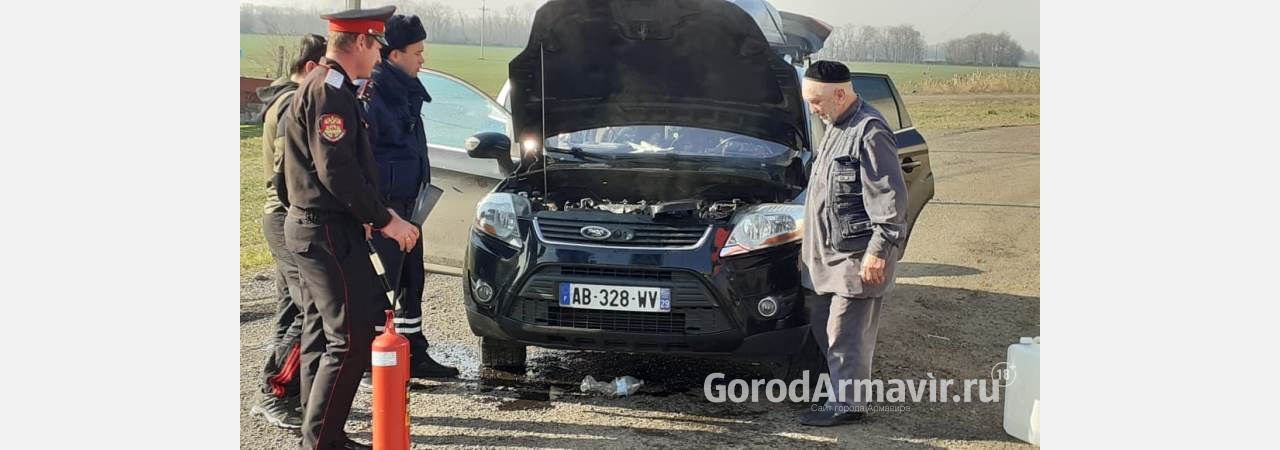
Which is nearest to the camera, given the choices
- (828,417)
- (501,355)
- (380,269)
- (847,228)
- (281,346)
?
(847,228)

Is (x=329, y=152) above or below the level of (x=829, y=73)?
below

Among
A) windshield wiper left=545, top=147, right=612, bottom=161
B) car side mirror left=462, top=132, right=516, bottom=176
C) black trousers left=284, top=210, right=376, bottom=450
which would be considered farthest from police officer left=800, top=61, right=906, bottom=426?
black trousers left=284, top=210, right=376, bottom=450

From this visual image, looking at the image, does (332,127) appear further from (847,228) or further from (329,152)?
(847,228)

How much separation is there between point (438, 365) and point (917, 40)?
2.81 metres

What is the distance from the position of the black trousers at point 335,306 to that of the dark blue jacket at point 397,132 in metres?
0.90

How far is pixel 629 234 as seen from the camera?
539 centimetres

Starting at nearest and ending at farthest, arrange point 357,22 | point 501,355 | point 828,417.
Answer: point 357,22, point 828,417, point 501,355

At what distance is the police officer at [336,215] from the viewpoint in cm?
467

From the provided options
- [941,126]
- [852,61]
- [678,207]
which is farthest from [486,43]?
[941,126]

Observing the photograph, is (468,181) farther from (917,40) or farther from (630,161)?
(917,40)

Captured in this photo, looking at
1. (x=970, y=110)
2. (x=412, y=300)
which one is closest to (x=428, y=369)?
(x=412, y=300)

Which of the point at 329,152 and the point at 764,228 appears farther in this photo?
the point at 764,228

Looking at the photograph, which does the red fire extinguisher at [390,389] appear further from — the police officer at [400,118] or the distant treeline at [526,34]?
the distant treeline at [526,34]

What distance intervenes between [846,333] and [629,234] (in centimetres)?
105
